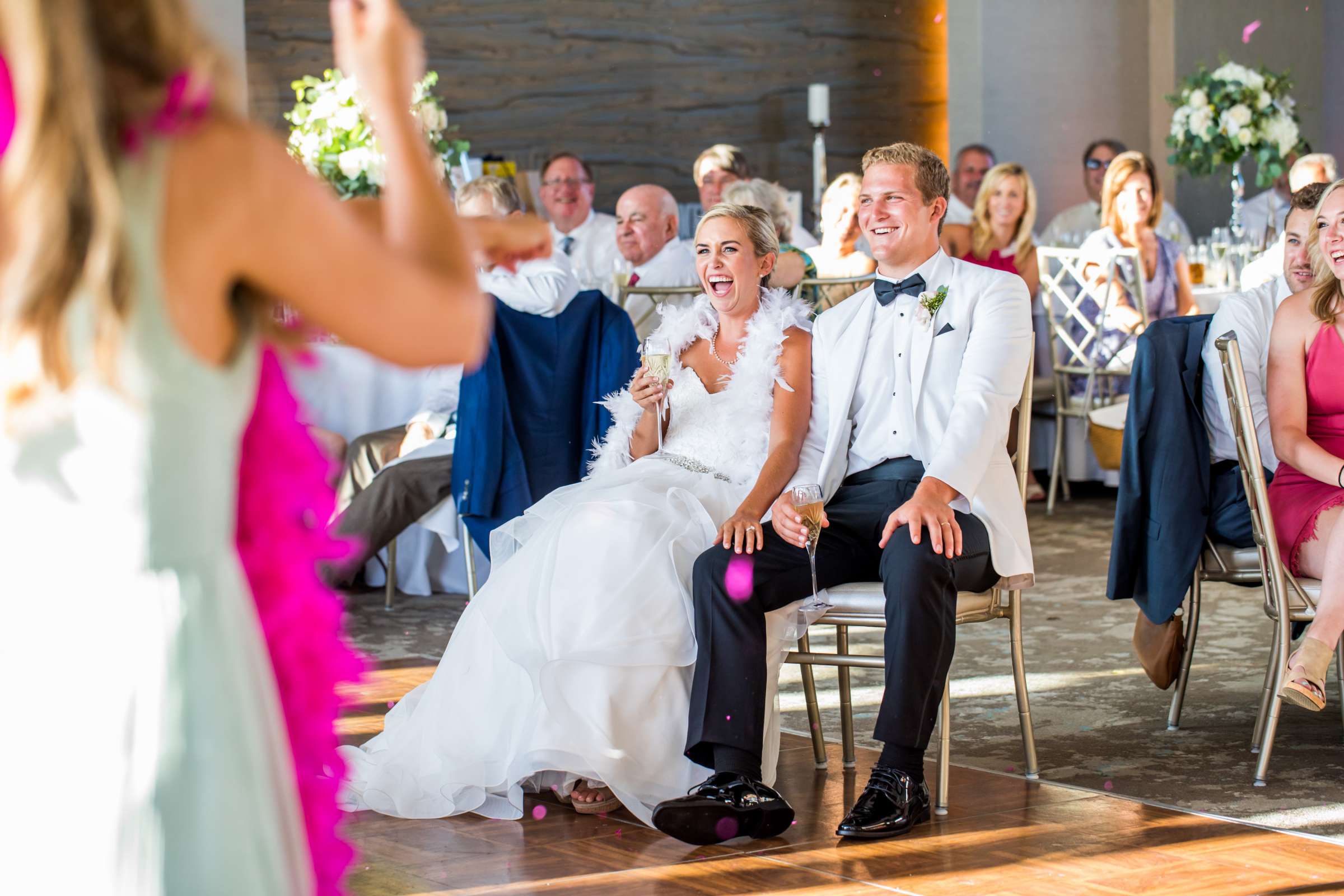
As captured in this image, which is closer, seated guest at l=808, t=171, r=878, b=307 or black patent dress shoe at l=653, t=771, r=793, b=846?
black patent dress shoe at l=653, t=771, r=793, b=846

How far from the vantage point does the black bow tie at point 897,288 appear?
317 cm

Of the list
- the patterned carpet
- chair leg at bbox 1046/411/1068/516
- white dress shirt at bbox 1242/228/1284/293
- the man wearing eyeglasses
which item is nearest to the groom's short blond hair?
the patterned carpet

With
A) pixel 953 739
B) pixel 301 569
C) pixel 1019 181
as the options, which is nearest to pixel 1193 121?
pixel 1019 181

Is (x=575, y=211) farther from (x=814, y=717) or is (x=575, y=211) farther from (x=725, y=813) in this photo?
(x=725, y=813)

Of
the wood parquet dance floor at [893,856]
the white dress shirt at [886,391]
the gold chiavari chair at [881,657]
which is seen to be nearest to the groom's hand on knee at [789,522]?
the gold chiavari chair at [881,657]

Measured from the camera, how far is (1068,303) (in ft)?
21.1

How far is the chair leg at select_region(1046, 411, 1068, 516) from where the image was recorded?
6539 millimetres

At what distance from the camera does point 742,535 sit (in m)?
2.96

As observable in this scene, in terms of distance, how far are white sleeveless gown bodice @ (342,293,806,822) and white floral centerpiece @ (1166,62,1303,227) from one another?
15.3ft

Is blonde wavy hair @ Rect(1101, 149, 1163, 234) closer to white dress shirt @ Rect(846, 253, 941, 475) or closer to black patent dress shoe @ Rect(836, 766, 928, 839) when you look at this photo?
white dress shirt @ Rect(846, 253, 941, 475)

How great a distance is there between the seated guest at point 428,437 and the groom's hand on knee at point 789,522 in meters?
1.57

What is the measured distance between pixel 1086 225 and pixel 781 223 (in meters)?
3.36

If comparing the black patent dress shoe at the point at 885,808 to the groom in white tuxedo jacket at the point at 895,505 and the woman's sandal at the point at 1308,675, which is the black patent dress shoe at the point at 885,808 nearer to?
the groom in white tuxedo jacket at the point at 895,505

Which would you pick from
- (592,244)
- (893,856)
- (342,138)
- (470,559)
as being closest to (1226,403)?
(893,856)
